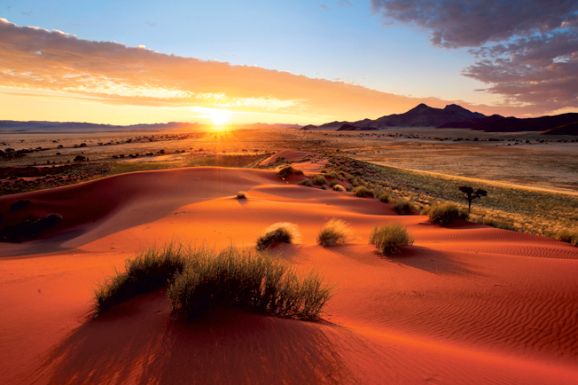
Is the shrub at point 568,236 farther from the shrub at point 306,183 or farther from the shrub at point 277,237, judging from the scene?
the shrub at point 306,183

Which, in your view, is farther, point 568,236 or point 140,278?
point 568,236

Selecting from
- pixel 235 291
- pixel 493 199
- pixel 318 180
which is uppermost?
pixel 235 291

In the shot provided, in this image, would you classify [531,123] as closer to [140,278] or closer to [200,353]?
[140,278]

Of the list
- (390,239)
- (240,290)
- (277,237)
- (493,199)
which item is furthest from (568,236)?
(493,199)

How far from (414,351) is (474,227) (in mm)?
11005

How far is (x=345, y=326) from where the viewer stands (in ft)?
15.5

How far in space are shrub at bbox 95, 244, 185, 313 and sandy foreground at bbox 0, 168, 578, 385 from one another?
0.98 feet

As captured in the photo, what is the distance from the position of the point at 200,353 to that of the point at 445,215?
41.0ft

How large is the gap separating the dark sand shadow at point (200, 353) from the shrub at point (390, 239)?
190 inches

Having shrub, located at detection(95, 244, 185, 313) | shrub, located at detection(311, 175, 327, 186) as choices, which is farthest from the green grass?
shrub, located at detection(95, 244, 185, 313)

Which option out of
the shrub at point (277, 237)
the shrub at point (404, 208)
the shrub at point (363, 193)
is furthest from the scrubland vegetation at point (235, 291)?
the shrub at point (363, 193)

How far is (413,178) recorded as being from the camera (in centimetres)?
3350

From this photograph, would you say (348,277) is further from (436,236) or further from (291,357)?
(436,236)

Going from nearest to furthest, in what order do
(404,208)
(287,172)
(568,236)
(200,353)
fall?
(200,353), (568,236), (404,208), (287,172)
